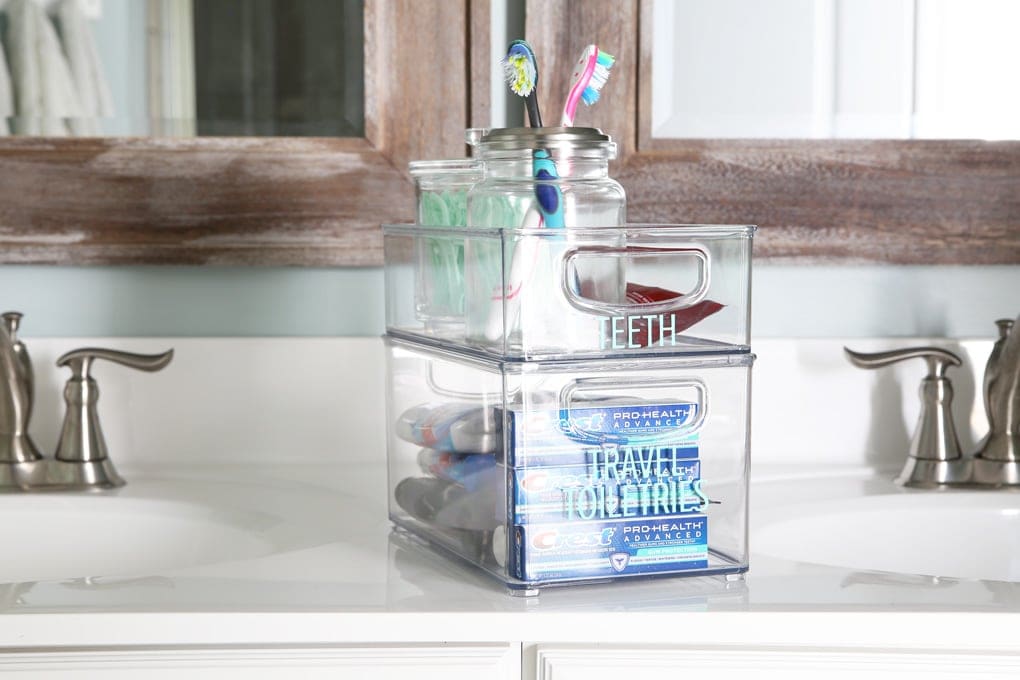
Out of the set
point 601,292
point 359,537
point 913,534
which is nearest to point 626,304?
point 601,292

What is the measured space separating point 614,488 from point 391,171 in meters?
0.47

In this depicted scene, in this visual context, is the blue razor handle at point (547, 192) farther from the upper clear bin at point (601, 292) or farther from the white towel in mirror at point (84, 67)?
the white towel in mirror at point (84, 67)

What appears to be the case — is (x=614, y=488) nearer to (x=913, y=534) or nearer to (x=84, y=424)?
(x=913, y=534)

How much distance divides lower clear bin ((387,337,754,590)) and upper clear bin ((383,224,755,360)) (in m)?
0.01

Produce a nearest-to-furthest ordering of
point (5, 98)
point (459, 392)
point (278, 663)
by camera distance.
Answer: point (278, 663) → point (459, 392) → point (5, 98)

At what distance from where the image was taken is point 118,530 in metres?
0.90

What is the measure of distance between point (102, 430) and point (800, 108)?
695 mm

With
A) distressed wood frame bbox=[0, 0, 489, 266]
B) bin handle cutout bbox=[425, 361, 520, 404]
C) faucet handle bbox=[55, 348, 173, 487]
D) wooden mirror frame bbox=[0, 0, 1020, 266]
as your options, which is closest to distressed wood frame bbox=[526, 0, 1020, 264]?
wooden mirror frame bbox=[0, 0, 1020, 266]

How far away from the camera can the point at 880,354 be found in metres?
0.99

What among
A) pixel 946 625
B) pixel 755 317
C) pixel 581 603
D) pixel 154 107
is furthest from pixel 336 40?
pixel 946 625

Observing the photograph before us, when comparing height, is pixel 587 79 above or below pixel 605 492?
above

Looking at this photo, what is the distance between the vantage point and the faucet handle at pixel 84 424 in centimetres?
95

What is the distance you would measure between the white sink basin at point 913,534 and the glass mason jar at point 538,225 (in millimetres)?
311

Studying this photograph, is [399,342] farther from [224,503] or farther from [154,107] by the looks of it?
[154,107]
